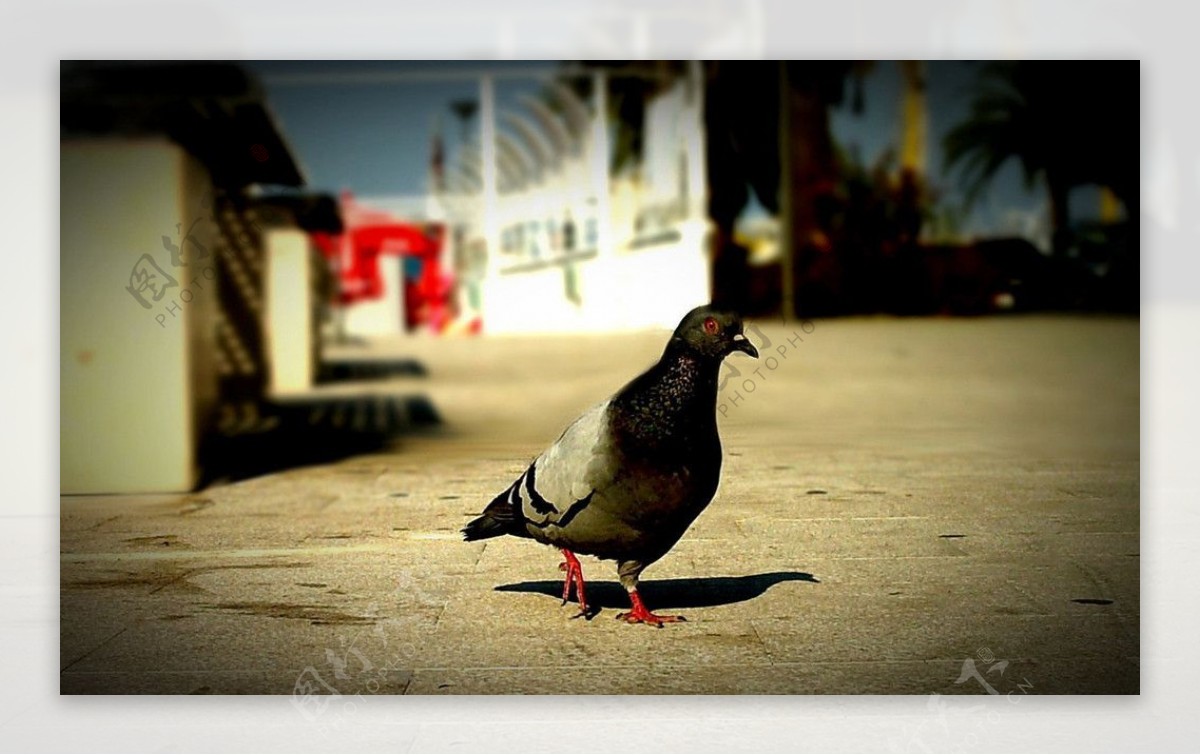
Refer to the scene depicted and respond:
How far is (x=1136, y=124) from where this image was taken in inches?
214

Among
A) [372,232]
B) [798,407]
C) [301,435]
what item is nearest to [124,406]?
[301,435]

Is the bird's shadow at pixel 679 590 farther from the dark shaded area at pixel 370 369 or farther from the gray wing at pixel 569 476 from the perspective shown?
the dark shaded area at pixel 370 369

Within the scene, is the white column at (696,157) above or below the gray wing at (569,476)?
above

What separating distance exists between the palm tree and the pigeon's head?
1.66m

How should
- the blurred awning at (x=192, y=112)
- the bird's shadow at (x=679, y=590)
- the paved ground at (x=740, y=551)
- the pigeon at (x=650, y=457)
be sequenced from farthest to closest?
the blurred awning at (x=192, y=112) < the bird's shadow at (x=679, y=590) < the paved ground at (x=740, y=551) < the pigeon at (x=650, y=457)

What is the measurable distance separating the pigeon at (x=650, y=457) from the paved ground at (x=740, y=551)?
420 mm

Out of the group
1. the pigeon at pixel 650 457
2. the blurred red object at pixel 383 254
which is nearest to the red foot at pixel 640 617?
the pigeon at pixel 650 457

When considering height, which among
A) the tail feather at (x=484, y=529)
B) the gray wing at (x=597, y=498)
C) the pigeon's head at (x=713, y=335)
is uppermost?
the pigeon's head at (x=713, y=335)

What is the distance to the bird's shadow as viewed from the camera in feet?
16.6

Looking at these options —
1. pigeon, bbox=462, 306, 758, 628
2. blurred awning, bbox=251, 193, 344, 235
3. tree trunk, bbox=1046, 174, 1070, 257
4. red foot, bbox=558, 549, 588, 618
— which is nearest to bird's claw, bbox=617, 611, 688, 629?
red foot, bbox=558, 549, 588, 618

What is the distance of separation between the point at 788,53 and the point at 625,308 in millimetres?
1116

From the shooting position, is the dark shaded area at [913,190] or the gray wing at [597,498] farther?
the dark shaded area at [913,190]

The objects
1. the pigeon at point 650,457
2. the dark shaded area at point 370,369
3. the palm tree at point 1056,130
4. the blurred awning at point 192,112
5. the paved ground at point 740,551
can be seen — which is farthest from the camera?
the dark shaded area at point 370,369

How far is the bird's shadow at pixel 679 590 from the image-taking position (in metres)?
5.05
